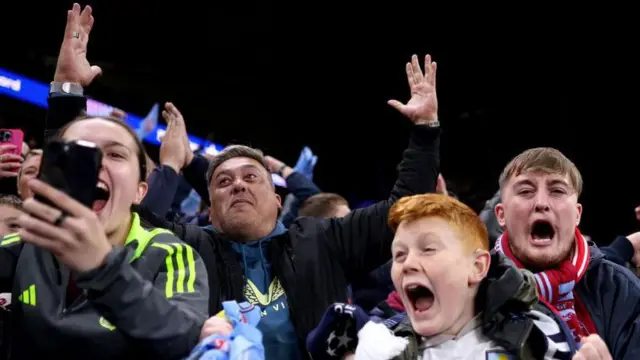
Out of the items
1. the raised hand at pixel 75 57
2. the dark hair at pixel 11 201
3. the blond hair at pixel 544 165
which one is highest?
the raised hand at pixel 75 57

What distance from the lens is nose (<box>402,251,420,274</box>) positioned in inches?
67.3

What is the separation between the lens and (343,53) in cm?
836

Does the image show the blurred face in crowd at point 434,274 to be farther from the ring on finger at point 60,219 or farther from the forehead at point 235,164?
the forehead at point 235,164

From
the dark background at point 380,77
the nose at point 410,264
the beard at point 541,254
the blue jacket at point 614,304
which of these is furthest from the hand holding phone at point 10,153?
the dark background at point 380,77

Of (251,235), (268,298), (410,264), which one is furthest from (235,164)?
(410,264)

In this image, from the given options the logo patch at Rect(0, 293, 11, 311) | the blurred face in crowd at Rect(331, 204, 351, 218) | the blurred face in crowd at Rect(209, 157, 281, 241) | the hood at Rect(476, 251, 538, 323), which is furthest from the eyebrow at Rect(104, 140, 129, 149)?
the blurred face in crowd at Rect(331, 204, 351, 218)

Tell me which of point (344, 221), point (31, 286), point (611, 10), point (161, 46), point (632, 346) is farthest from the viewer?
point (161, 46)

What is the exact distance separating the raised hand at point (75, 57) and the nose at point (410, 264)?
105 cm

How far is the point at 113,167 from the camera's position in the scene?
A: 151 centimetres

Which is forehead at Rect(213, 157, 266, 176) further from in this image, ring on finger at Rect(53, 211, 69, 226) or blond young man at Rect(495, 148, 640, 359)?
ring on finger at Rect(53, 211, 69, 226)

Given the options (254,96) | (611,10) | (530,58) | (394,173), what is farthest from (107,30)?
(611,10)

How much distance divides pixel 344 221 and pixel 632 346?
98 cm

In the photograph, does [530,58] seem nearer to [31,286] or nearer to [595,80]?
[595,80]

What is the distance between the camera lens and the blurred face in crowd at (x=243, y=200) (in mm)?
2625
